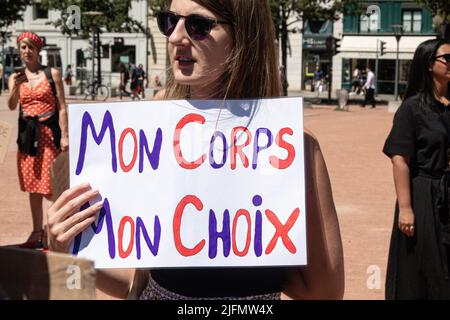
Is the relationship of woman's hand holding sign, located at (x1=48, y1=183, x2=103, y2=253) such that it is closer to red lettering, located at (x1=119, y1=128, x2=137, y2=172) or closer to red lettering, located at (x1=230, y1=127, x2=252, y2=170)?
red lettering, located at (x1=119, y1=128, x2=137, y2=172)

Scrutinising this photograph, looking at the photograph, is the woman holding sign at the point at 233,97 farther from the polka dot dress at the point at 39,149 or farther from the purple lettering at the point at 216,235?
the polka dot dress at the point at 39,149

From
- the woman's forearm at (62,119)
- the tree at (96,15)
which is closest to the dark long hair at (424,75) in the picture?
the woman's forearm at (62,119)

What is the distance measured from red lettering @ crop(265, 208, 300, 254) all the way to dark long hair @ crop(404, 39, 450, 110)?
7.40ft

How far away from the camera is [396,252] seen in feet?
13.6

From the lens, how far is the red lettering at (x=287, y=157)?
1954mm

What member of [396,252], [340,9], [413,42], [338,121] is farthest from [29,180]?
[413,42]

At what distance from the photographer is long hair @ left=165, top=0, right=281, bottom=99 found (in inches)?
79.1

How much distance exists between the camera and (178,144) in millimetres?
1967

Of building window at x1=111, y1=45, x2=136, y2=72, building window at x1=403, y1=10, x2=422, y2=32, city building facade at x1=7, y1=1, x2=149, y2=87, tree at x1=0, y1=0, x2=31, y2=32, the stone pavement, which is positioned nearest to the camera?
the stone pavement

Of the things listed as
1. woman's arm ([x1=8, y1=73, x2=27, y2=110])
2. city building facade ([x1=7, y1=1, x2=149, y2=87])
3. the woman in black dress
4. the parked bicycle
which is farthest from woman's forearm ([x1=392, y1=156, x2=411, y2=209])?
city building facade ([x1=7, y1=1, x2=149, y2=87])

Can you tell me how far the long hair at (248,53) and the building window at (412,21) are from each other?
4505 centimetres

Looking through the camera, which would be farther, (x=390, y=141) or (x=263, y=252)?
(x=390, y=141)

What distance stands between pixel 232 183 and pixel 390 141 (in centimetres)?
223

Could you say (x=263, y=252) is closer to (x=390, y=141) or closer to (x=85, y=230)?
(x=85, y=230)
